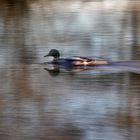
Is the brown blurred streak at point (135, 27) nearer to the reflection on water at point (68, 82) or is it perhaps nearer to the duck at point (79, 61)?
the reflection on water at point (68, 82)

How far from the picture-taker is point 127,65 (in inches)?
197

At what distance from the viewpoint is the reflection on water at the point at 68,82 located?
334 cm

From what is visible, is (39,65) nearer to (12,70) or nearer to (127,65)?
(12,70)

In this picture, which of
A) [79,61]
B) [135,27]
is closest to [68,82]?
[79,61]

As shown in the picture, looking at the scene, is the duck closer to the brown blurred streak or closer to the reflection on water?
the reflection on water

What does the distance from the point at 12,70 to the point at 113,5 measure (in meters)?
4.75

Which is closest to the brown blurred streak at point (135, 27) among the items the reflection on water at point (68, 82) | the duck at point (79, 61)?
the reflection on water at point (68, 82)

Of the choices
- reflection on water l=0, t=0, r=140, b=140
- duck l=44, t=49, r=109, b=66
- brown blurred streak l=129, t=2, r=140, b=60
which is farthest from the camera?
brown blurred streak l=129, t=2, r=140, b=60


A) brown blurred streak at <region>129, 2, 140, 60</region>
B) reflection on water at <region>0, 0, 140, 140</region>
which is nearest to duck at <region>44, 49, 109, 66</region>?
reflection on water at <region>0, 0, 140, 140</region>

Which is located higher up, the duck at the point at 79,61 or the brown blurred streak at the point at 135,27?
the brown blurred streak at the point at 135,27

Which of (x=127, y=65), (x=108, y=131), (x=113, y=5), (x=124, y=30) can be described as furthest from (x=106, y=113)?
(x=113, y=5)

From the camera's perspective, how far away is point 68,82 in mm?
4500

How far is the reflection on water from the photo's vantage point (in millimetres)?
3341

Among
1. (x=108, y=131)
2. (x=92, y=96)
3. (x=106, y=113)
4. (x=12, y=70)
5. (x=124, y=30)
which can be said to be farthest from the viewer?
(x=124, y=30)
